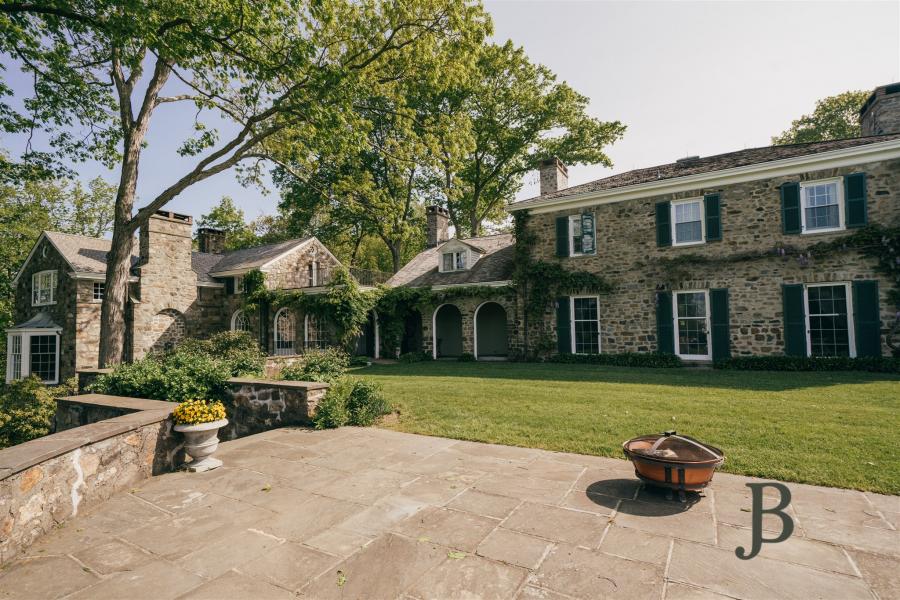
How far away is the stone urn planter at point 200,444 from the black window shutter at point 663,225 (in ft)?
46.0

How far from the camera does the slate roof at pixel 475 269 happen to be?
18.5 meters

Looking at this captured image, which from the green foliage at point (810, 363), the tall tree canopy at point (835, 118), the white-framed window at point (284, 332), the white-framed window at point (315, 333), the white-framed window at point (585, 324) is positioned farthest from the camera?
the tall tree canopy at point (835, 118)

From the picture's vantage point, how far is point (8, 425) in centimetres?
1155

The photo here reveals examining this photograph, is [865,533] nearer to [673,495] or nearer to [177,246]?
[673,495]

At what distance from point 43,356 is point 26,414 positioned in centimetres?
1028

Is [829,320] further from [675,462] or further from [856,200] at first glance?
[675,462]

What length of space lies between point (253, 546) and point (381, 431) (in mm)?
3526

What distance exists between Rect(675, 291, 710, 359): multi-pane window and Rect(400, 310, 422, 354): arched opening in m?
10.7

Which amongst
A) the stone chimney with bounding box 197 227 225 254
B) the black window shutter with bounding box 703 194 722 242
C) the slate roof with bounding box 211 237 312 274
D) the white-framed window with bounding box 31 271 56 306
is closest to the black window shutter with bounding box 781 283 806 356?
the black window shutter with bounding box 703 194 722 242

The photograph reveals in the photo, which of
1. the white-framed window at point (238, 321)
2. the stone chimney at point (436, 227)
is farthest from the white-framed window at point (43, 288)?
the stone chimney at point (436, 227)


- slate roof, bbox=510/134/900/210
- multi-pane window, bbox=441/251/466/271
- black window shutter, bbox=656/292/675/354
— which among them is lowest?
black window shutter, bbox=656/292/675/354

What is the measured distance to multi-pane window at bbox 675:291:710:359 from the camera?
13.9 metres

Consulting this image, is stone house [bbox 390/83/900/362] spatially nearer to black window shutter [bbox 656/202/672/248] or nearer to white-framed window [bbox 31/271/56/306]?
black window shutter [bbox 656/202/672/248]

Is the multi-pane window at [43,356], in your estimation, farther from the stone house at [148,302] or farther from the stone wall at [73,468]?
the stone wall at [73,468]
